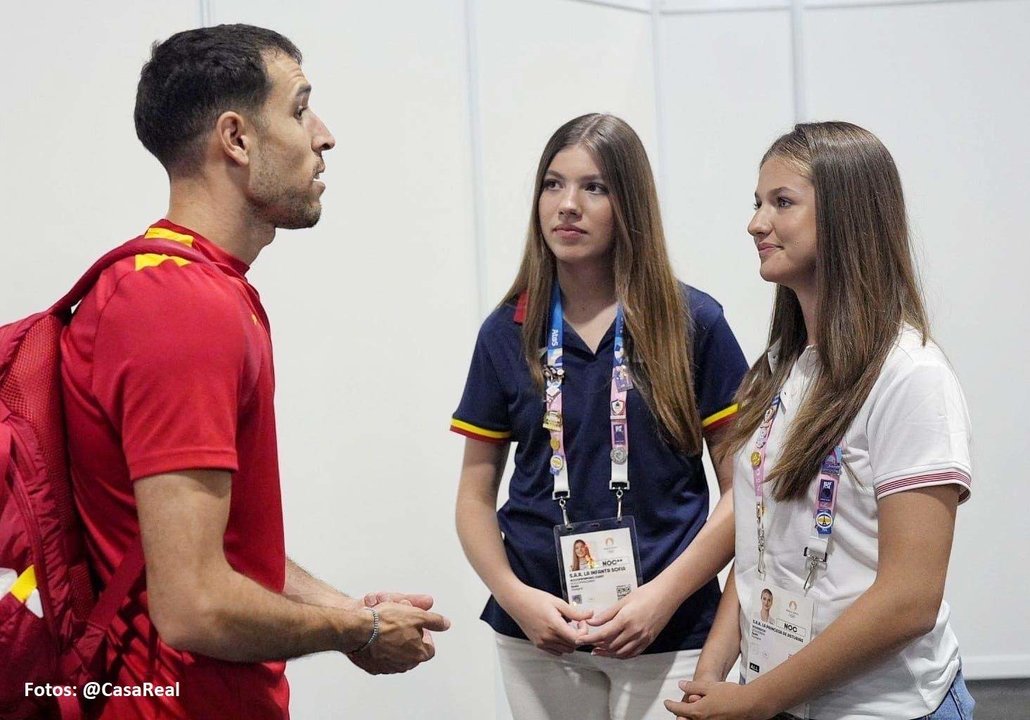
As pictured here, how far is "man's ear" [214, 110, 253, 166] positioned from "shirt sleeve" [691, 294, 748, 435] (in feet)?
3.43

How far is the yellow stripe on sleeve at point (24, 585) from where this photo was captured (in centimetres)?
120

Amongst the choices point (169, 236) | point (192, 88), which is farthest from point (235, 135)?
point (169, 236)

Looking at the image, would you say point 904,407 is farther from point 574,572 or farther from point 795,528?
point 574,572

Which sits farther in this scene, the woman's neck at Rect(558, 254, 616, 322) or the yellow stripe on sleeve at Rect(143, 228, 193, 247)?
the woman's neck at Rect(558, 254, 616, 322)

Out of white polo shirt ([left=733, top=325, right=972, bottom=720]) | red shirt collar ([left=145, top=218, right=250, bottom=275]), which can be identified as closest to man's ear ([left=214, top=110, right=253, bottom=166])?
red shirt collar ([left=145, top=218, right=250, bottom=275])

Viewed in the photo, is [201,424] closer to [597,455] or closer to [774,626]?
[774,626]

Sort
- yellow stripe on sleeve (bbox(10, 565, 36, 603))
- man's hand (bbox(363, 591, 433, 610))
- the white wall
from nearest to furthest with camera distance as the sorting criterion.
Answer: yellow stripe on sleeve (bbox(10, 565, 36, 603)) < man's hand (bbox(363, 591, 433, 610)) < the white wall

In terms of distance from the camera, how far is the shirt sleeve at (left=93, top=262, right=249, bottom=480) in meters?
1.21

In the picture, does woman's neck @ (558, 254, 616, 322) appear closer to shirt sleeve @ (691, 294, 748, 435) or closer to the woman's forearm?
shirt sleeve @ (691, 294, 748, 435)

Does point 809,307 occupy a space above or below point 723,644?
above

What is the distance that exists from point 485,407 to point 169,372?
1.10 m

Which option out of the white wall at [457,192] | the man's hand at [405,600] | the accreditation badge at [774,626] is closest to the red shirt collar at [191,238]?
the man's hand at [405,600]

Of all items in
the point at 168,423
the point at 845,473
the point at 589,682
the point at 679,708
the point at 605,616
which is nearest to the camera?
the point at 168,423

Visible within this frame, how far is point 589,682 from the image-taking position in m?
2.12
